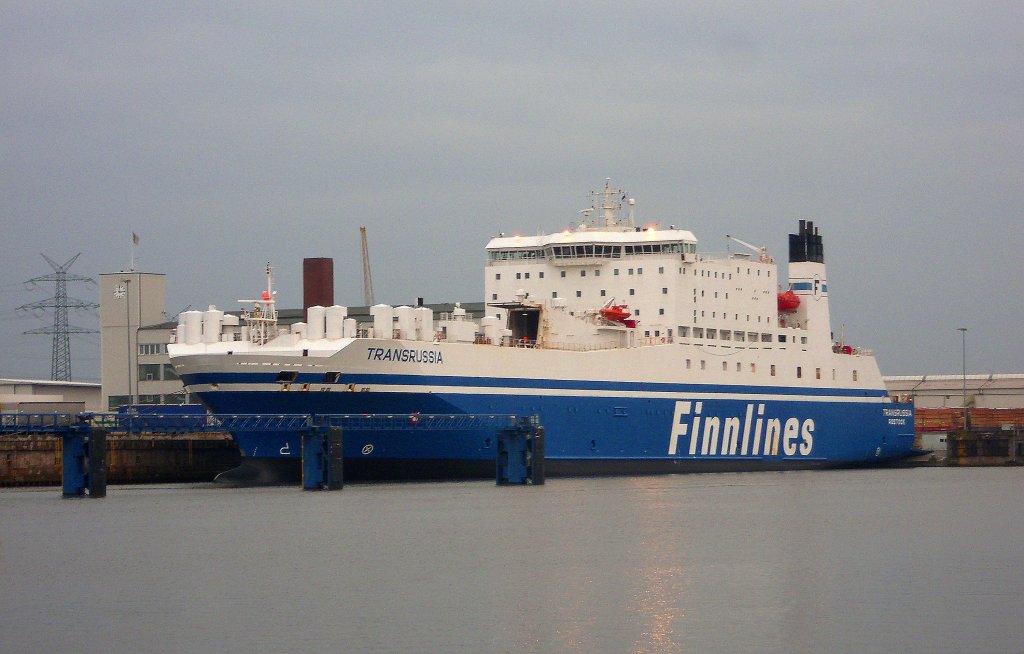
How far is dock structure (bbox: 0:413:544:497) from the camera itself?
3912 centimetres

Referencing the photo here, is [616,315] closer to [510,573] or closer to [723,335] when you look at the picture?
[723,335]

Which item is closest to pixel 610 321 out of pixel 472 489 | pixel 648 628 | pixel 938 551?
pixel 472 489

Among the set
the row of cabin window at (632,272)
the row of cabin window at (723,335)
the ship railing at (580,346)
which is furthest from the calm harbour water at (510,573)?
the row of cabin window at (632,272)

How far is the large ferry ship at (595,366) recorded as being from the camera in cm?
4219

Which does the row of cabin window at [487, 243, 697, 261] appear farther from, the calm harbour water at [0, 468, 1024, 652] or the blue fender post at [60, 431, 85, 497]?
the blue fender post at [60, 431, 85, 497]

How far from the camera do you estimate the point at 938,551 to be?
28.3m

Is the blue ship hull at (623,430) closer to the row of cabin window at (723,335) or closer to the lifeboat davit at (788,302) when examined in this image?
the row of cabin window at (723,335)

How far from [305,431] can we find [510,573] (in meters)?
16.5

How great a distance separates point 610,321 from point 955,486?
1215 centimetres

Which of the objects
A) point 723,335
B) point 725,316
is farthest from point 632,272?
point 723,335

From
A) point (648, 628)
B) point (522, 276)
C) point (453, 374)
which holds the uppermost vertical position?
point (522, 276)

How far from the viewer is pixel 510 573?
26.0 m

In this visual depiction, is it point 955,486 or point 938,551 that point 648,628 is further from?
point 955,486

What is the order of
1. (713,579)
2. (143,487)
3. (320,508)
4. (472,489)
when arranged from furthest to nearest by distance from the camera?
(143,487), (472,489), (320,508), (713,579)
